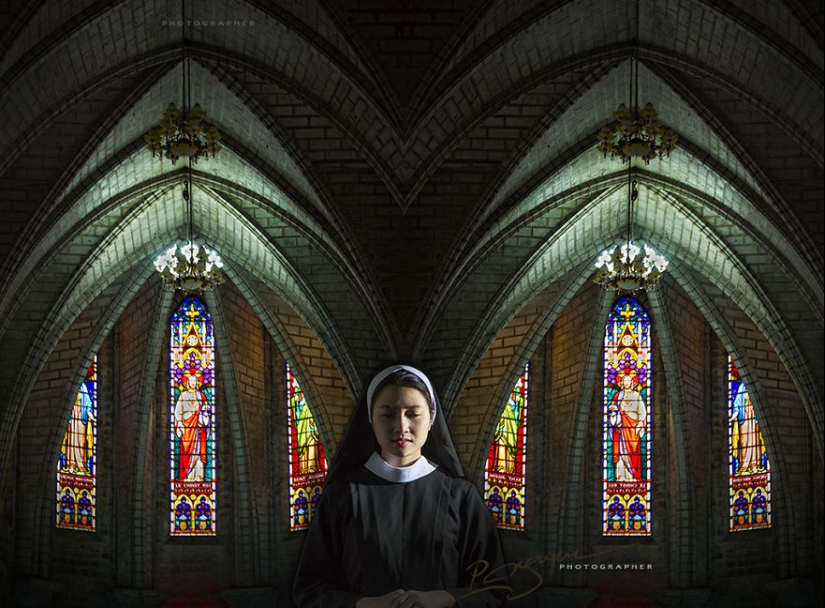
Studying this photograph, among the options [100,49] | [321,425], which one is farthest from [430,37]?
[321,425]

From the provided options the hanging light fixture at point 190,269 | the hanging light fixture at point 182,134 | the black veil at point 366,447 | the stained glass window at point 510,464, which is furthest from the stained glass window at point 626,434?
the black veil at point 366,447

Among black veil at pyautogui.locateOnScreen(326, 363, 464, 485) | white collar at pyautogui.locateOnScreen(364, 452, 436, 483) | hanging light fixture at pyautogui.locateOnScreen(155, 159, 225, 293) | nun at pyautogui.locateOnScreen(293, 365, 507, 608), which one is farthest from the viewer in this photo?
hanging light fixture at pyautogui.locateOnScreen(155, 159, 225, 293)

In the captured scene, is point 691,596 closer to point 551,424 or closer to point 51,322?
point 551,424

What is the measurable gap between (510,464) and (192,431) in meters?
4.63

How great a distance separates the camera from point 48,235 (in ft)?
87.3

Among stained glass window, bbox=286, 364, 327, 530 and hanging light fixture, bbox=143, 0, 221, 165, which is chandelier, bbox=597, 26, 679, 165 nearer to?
hanging light fixture, bbox=143, 0, 221, 165

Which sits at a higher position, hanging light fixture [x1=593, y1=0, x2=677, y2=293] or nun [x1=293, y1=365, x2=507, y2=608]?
hanging light fixture [x1=593, y1=0, x2=677, y2=293]

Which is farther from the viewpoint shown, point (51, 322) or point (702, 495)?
point (702, 495)

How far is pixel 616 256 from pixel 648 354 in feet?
16.0

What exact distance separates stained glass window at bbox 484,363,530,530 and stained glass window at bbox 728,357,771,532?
2.96 meters

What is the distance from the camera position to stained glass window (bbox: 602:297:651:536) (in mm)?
31906

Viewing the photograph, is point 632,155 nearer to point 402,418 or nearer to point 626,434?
point 626,434

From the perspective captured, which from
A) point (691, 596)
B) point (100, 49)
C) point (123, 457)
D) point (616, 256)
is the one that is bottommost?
point (691, 596)
